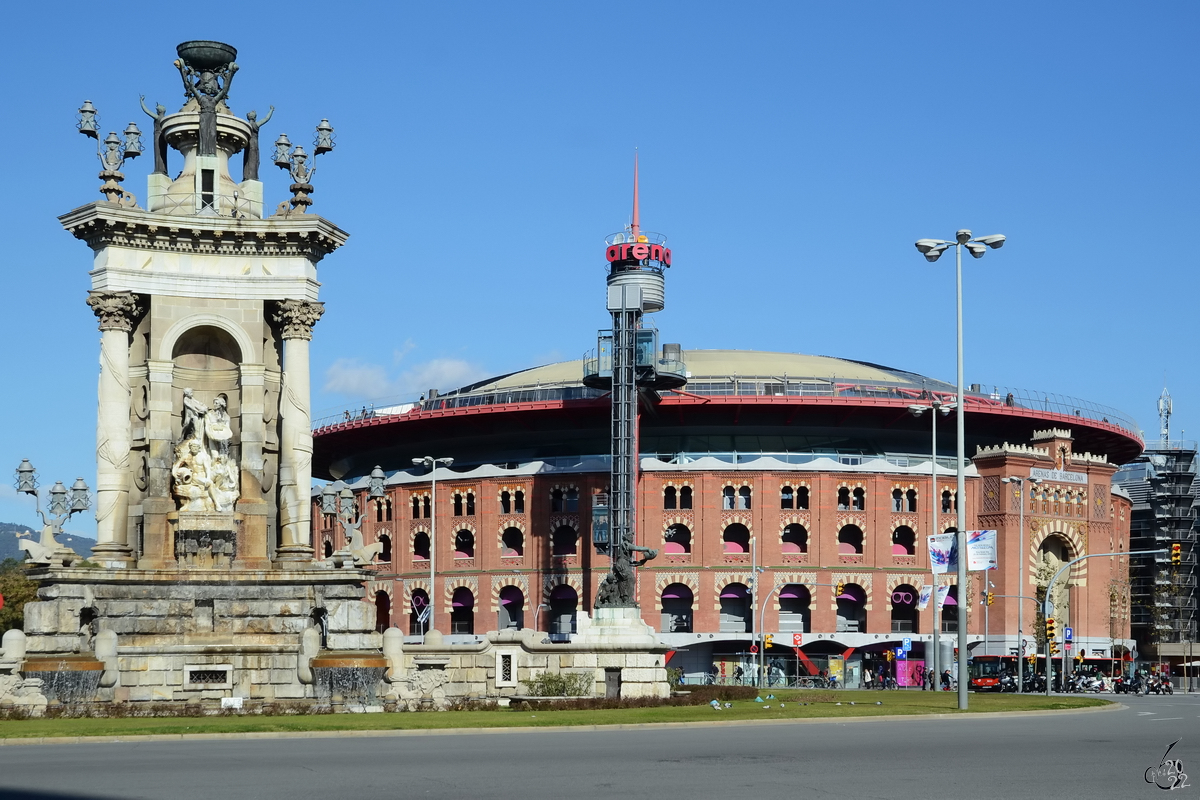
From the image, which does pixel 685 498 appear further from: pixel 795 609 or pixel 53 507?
pixel 53 507

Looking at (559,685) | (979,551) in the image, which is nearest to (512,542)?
(559,685)

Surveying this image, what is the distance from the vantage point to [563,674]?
169 feet

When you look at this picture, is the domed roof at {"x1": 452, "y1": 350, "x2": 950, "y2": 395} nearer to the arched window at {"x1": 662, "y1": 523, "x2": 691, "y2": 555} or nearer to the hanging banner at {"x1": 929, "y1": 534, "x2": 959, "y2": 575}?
the arched window at {"x1": 662, "y1": 523, "x2": 691, "y2": 555}

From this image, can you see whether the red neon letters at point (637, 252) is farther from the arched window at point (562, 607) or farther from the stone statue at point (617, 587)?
the stone statue at point (617, 587)

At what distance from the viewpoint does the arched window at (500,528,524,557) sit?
374ft

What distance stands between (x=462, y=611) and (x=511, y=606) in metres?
4.08

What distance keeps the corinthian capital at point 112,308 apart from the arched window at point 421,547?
71976 millimetres

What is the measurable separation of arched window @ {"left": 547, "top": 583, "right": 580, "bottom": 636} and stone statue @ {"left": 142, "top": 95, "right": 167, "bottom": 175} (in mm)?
67036

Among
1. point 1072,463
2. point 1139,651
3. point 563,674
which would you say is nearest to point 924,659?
point 1072,463

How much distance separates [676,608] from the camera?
112125 mm

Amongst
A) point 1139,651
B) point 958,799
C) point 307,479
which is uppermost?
point 307,479

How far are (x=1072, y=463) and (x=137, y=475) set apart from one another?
3411 inches

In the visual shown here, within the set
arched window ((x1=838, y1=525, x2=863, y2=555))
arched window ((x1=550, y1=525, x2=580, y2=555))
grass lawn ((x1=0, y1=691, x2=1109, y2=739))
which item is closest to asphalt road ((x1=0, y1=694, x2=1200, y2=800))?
grass lawn ((x1=0, y1=691, x2=1109, y2=739))

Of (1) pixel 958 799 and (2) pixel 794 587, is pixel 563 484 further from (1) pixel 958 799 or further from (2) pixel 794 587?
(1) pixel 958 799
